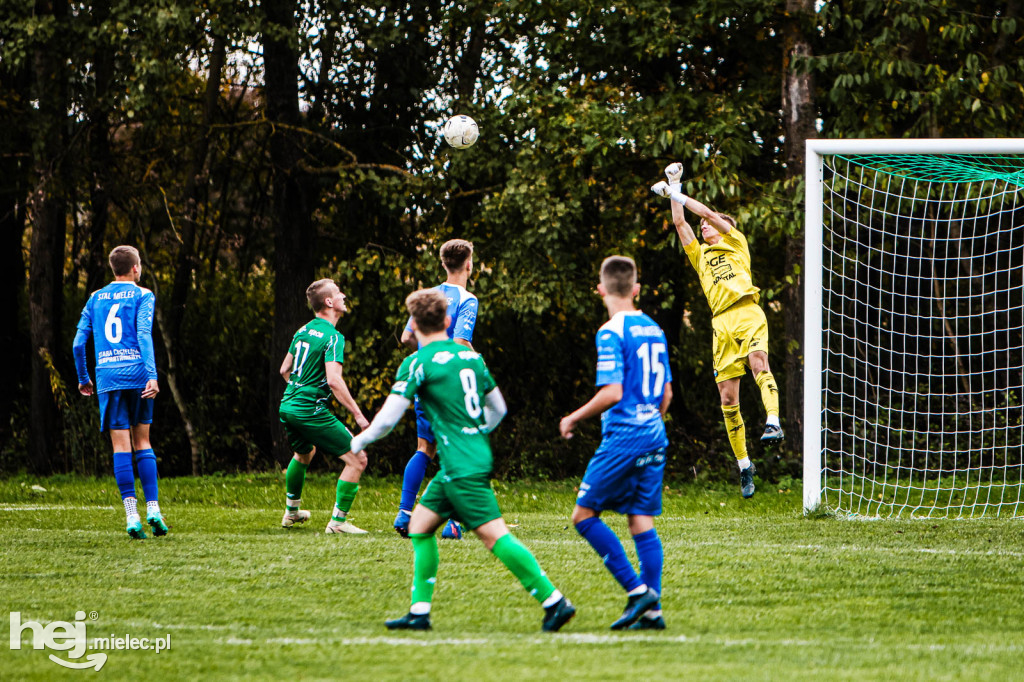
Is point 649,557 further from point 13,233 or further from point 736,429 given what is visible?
point 13,233

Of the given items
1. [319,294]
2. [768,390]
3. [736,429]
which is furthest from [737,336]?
[319,294]

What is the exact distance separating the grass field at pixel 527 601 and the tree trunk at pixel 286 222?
6.37 metres

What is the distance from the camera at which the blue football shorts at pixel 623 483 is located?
4.60 metres

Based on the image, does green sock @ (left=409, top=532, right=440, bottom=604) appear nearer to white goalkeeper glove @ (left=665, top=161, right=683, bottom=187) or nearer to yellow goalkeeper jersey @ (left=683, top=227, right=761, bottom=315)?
white goalkeeper glove @ (left=665, top=161, right=683, bottom=187)

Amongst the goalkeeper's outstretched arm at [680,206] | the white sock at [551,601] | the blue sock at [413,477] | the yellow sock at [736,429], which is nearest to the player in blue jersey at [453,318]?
the blue sock at [413,477]

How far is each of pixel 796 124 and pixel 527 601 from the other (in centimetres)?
847

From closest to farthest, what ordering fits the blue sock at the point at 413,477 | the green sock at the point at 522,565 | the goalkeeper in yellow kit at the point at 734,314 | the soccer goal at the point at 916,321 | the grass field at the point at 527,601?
the grass field at the point at 527,601 < the green sock at the point at 522,565 < the blue sock at the point at 413,477 < the soccer goal at the point at 916,321 < the goalkeeper in yellow kit at the point at 734,314

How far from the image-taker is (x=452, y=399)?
14.8 feet

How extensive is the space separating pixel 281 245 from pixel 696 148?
20.5 feet

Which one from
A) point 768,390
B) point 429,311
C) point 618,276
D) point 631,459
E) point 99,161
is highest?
point 99,161

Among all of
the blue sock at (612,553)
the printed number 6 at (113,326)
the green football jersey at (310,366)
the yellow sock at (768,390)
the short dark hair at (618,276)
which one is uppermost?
the short dark hair at (618,276)

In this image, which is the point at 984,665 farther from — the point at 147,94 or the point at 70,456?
the point at 70,456

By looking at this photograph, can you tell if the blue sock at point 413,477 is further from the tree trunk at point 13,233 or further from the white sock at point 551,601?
the tree trunk at point 13,233

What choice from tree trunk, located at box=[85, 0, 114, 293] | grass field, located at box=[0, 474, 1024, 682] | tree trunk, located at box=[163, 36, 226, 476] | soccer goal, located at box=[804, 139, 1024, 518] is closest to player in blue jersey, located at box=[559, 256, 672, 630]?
grass field, located at box=[0, 474, 1024, 682]
